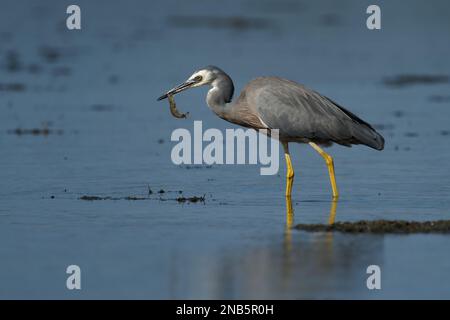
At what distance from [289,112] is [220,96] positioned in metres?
0.86

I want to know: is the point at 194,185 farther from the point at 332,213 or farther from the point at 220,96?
the point at 332,213

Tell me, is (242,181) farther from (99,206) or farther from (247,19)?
(247,19)

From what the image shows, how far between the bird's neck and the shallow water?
37.7 inches

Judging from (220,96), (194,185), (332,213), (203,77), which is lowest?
(332,213)

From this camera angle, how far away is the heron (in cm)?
1287

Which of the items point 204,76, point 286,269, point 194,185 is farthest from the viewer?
point 194,185

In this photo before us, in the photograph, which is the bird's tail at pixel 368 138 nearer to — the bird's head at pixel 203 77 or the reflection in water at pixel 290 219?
the reflection in water at pixel 290 219

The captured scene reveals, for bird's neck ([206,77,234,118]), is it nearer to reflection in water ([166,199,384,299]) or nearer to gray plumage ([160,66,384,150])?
gray plumage ([160,66,384,150])

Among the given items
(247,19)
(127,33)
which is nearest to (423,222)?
(127,33)

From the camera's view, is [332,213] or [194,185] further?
[194,185]

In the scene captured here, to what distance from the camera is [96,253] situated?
390 inches

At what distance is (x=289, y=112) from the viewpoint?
506 inches

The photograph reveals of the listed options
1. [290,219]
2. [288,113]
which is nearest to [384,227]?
[290,219]

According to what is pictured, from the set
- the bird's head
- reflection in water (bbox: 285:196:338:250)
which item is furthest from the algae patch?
the bird's head
